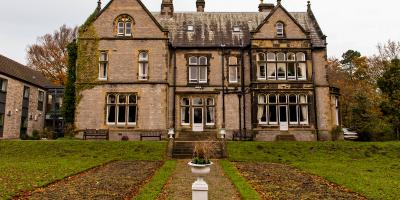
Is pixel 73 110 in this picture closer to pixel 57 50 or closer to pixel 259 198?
pixel 259 198

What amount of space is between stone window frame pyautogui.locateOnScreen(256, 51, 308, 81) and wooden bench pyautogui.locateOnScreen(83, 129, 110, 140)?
13.5 metres

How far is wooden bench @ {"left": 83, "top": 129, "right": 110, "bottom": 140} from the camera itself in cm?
2530

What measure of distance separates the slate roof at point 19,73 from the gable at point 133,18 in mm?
12642

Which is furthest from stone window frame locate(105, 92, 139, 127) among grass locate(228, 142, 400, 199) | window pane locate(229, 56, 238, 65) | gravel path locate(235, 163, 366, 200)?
gravel path locate(235, 163, 366, 200)

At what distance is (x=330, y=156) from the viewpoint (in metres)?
20.4

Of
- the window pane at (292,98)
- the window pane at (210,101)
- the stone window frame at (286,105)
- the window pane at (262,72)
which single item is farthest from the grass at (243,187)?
the window pane at (262,72)

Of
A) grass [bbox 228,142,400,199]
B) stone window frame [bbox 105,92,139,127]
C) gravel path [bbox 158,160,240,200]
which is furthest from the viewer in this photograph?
stone window frame [bbox 105,92,139,127]

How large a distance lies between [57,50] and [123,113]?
28.8 meters

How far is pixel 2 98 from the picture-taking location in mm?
32188

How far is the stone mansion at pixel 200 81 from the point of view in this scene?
26266 mm

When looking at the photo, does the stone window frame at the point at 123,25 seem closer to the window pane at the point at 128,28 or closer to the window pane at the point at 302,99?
the window pane at the point at 128,28

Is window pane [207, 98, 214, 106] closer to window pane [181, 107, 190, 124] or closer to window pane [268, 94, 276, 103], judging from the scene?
window pane [181, 107, 190, 124]

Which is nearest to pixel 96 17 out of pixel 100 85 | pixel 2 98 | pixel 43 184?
pixel 100 85

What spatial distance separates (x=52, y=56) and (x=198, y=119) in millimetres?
32050
